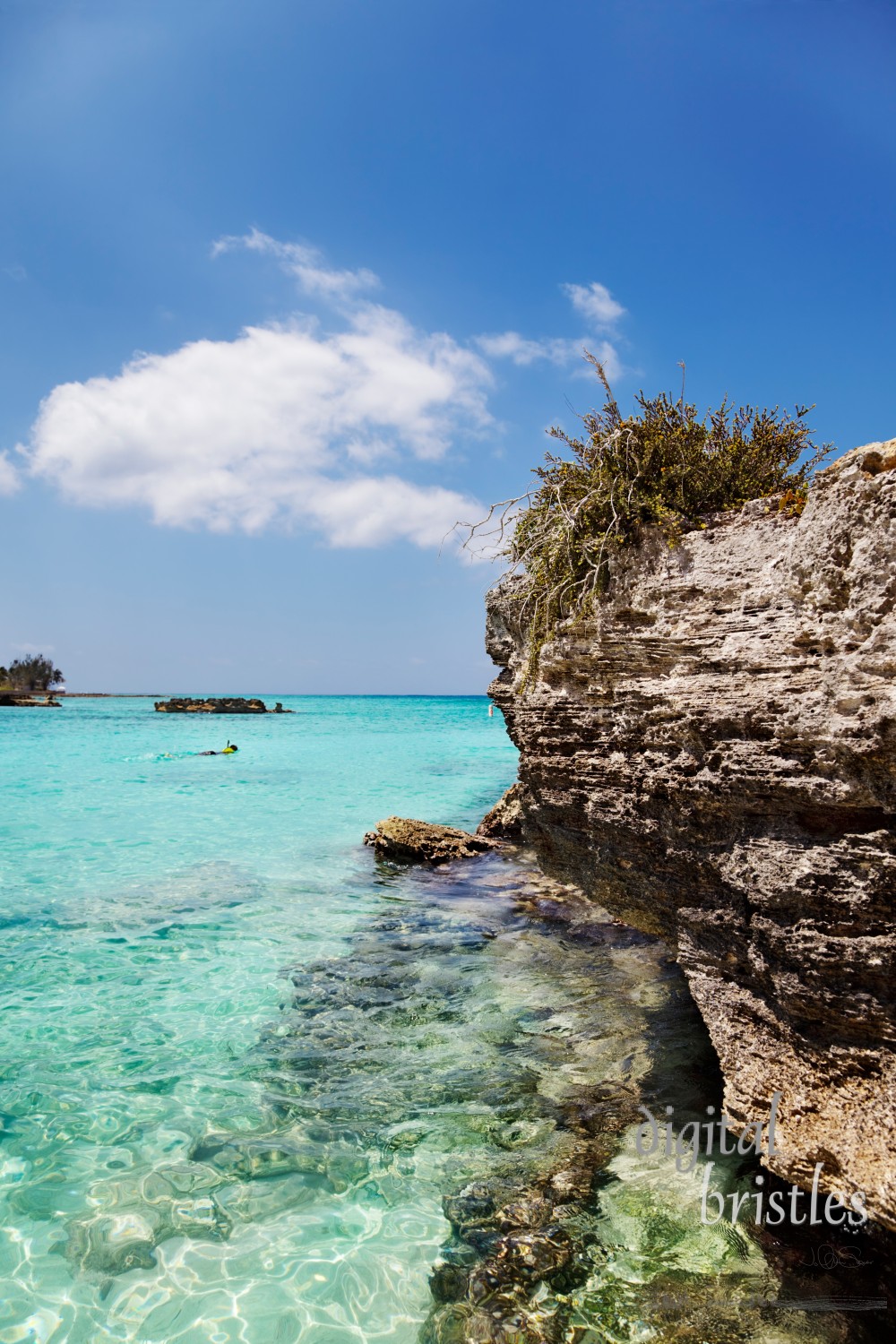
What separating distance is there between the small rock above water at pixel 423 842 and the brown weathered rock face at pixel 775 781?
27.8ft

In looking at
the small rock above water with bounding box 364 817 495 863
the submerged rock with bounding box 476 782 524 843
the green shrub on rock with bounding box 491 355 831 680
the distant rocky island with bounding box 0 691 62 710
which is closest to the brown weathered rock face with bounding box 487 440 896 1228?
the green shrub on rock with bounding box 491 355 831 680

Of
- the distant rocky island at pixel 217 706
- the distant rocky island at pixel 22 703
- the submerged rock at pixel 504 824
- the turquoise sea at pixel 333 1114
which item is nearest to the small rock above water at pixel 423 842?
the submerged rock at pixel 504 824

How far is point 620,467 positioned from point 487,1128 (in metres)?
4.74

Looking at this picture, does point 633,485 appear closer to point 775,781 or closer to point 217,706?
point 775,781

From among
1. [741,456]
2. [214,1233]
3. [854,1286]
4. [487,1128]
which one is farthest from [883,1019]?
[214,1233]

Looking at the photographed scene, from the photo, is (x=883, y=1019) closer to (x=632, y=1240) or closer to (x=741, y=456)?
(x=632, y=1240)

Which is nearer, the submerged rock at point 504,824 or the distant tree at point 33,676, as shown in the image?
the submerged rock at point 504,824

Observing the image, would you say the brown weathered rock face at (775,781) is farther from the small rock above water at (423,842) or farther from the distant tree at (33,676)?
the distant tree at (33,676)

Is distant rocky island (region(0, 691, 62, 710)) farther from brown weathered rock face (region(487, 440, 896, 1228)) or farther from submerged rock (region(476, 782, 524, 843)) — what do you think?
brown weathered rock face (region(487, 440, 896, 1228))

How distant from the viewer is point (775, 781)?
3.65 meters
